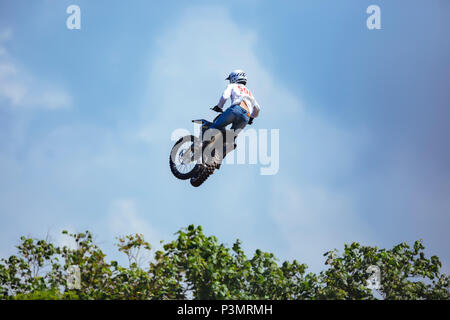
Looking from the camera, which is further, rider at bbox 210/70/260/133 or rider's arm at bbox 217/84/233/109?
rider's arm at bbox 217/84/233/109

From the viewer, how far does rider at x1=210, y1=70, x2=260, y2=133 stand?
1230cm

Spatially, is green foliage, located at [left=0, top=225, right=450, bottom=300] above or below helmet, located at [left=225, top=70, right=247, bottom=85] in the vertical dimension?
below

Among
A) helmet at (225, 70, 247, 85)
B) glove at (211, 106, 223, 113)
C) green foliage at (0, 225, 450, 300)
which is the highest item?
helmet at (225, 70, 247, 85)

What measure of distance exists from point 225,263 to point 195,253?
910 mm

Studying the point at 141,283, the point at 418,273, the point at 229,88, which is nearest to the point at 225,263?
the point at 141,283

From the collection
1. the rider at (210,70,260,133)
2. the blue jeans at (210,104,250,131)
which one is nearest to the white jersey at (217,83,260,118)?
the rider at (210,70,260,133)

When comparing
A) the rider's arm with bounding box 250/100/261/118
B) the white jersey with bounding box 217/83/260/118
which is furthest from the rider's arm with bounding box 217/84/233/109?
the rider's arm with bounding box 250/100/261/118

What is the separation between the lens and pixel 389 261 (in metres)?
17.6

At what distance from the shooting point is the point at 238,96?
40.8 feet

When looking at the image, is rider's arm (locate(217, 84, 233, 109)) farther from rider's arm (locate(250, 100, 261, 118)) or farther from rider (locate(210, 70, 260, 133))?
rider's arm (locate(250, 100, 261, 118))

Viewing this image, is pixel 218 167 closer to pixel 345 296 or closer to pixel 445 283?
pixel 345 296

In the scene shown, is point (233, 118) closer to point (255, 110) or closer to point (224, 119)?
point (224, 119)

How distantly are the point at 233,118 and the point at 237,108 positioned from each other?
0.24 meters
